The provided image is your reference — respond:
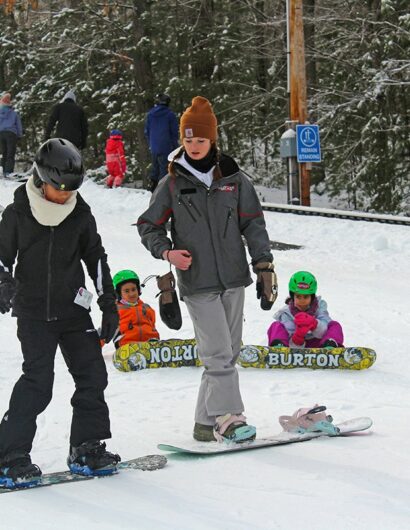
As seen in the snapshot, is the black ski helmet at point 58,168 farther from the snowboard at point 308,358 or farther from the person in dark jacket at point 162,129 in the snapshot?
the person in dark jacket at point 162,129

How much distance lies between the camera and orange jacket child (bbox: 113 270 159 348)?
7441 mm

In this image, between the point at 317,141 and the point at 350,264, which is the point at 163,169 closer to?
the point at 317,141

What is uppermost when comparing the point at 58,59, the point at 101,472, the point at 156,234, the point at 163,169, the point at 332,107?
the point at 58,59

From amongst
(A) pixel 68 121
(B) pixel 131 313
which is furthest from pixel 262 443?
(A) pixel 68 121

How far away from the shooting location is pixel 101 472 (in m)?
4.21

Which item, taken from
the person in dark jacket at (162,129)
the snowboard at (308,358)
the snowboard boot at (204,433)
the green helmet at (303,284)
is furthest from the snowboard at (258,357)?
the person in dark jacket at (162,129)

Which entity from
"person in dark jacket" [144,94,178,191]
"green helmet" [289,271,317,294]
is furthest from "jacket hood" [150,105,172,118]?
"green helmet" [289,271,317,294]

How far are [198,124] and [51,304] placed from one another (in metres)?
1.41

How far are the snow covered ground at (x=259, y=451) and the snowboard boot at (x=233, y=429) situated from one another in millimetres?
105

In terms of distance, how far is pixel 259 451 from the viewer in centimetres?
468

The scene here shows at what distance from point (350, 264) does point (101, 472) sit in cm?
812

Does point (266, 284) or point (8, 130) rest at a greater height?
point (8, 130)

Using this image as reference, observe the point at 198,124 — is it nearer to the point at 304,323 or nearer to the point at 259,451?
the point at 259,451

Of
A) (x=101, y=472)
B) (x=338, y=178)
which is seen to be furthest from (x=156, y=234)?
(x=338, y=178)
